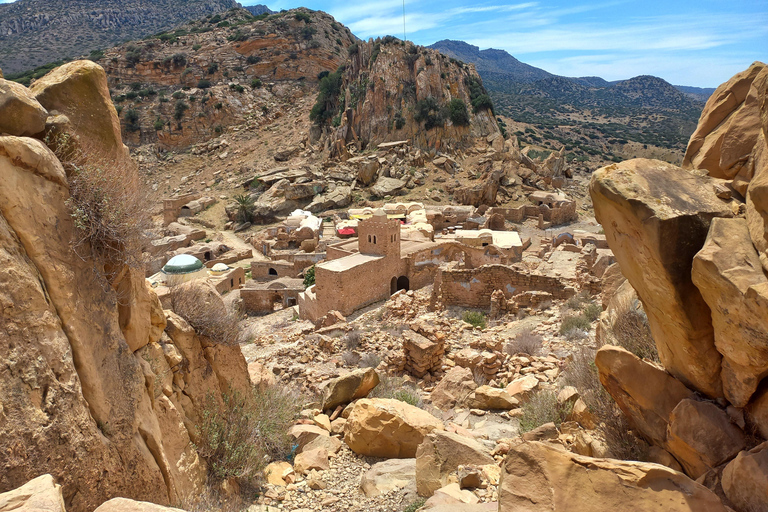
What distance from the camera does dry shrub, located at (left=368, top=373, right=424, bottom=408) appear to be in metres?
7.73

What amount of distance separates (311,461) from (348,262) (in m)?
13.1

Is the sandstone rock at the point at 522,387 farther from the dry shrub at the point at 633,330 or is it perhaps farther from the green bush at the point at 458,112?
the green bush at the point at 458,112

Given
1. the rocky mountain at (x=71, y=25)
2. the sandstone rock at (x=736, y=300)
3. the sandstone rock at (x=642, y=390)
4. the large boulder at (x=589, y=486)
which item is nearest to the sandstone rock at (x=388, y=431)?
the sandstone rock at (x=642, y=390)

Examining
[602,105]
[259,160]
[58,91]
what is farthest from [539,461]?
[602,105]

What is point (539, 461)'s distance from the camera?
3.21 meters

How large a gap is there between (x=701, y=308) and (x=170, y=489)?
4.88 meters

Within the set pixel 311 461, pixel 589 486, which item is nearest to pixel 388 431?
pixel 311 461

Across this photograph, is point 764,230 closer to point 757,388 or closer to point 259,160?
point 757,388

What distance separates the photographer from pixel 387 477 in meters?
5.43

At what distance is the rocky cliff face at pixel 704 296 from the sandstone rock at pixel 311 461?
366 cm

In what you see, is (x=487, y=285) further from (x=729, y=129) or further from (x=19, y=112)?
(x=19, y=112)

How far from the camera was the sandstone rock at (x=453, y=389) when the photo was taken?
26.3 ft

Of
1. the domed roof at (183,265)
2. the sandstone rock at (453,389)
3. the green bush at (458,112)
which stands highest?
the green bush at (458,112)

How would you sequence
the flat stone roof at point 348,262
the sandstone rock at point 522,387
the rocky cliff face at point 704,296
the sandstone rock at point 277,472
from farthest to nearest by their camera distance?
1. the flat stone roof at point 348,262
2. the sandstone rock at point 522,387
3. the sandstone rock at point 277,472
4. the rocky cliff face at point 704,296
